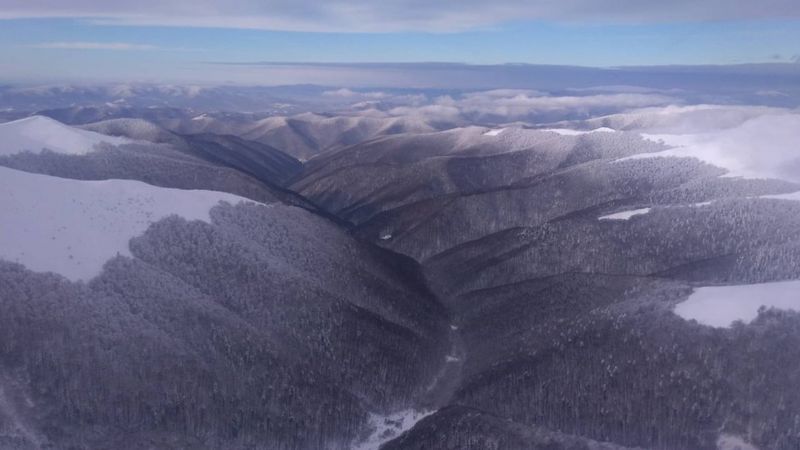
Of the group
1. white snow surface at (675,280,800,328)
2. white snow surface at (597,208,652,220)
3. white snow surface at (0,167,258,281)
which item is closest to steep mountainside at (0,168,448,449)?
white snow surface at (0,167,258,281)

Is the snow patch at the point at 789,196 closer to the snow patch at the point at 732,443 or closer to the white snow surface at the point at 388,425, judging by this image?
the snow patch at the point at 732,443

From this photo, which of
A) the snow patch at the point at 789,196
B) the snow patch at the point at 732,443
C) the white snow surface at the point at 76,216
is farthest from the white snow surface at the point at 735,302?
the white snow surface at the point at 76,216

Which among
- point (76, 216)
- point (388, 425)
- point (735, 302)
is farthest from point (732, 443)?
point (76, 216)

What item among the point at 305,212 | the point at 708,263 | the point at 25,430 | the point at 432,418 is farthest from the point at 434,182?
the point at 25,430

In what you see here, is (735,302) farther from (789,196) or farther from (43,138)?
(43,138)

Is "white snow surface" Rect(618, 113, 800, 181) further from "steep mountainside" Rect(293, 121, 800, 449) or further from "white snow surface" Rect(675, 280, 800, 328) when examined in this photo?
"white snow surface" Rect(675, 280, 800, 328)

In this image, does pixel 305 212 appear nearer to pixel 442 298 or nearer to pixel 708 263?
pixel 442 298
